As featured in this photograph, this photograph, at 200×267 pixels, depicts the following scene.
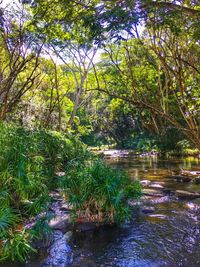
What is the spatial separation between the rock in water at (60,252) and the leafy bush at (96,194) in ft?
2.18

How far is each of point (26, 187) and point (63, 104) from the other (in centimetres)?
1979

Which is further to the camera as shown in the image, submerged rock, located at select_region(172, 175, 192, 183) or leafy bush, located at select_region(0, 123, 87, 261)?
submerged rock, located at select_region(172, 175, 192, 183)

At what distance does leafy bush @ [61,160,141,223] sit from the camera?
6.53 metres

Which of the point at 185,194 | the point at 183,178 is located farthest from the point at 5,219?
the point at 183,178

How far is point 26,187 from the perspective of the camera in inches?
222

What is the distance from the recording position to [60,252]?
5.45 meters

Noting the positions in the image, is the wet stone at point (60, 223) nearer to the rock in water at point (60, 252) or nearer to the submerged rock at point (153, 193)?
the rock in water at point (60, 252)

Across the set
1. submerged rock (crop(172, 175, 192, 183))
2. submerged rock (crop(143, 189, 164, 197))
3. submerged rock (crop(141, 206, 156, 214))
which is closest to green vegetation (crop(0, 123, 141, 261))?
submerged rock (crop(141, 206, 156, 214))

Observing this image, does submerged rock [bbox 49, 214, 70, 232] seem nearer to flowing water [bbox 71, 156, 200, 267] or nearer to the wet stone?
the wet stone

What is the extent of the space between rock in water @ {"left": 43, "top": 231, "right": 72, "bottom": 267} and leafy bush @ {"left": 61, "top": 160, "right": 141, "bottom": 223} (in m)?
0.66

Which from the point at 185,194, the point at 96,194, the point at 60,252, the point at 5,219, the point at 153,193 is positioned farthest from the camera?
the point at 153,193

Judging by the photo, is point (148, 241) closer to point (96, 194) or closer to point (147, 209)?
point (96, 194)

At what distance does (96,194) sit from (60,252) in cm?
152

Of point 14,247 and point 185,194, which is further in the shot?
point 185,194
